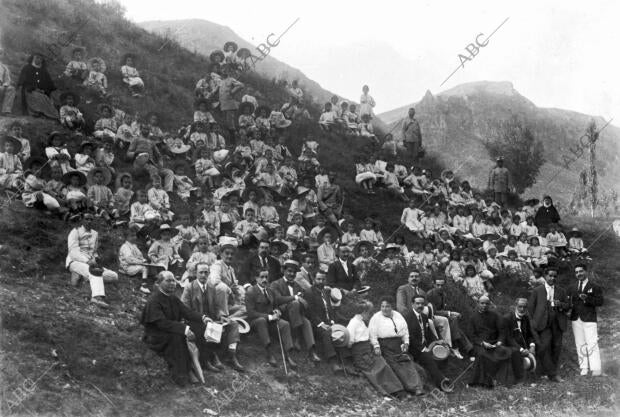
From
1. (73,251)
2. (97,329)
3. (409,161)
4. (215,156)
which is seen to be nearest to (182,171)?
(215,156)

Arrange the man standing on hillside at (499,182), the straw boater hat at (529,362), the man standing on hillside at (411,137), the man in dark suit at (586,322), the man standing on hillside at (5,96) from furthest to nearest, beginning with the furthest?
the man standing on hillside at (411,137) < the man standing on hillside at (499,182) < the man standing on hillside at (5,96) < the man in dark suit at (586,322) < the straw boater hat at (529,362)

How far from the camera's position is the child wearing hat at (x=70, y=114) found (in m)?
15.3

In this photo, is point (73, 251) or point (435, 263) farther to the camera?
point (435, 263)

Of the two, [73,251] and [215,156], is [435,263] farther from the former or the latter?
[73,251]

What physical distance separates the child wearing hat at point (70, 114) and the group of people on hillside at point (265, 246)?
0.23ft

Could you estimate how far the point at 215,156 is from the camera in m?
16.3

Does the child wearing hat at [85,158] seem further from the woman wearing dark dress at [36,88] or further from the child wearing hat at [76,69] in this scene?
the child wearing hat at [76,69]

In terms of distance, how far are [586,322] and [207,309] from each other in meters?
6.94

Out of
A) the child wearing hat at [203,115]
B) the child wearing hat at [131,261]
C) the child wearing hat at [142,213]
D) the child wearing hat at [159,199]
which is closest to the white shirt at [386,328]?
the child wearing hat at [131,261]

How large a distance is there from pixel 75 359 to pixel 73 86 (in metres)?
10.9

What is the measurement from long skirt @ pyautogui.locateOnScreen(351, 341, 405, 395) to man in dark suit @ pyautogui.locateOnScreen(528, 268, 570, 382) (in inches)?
130

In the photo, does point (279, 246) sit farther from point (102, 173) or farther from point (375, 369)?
point (102, 173)

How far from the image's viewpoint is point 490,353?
37.4 ft

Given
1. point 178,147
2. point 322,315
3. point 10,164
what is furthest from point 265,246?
point 178,147
